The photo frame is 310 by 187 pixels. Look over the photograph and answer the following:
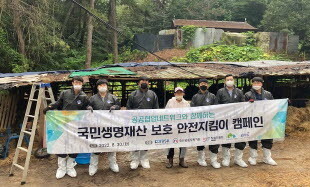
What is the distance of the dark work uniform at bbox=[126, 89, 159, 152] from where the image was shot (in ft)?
17.7

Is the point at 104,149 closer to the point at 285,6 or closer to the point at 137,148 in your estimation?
the point at 137,148

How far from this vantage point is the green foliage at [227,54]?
18188 millimetres

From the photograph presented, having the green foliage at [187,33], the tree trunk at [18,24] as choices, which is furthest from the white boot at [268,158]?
the green foliage at [187,33]

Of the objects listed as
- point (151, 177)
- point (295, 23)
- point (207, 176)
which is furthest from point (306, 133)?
point (295, 23)

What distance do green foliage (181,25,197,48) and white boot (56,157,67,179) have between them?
58.9 feet

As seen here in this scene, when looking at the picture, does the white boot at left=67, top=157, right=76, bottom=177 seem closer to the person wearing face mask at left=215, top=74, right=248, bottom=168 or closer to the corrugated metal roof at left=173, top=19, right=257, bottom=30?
the person wearing face mask at left=215, top=74, right=248, bottom=168

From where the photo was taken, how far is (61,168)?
198 inches

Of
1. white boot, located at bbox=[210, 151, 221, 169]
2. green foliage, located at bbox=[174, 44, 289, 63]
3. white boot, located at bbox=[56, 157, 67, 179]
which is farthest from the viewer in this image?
green foliage, located at bbox=[174, 44, 289, 63]

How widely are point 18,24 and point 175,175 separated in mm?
10677

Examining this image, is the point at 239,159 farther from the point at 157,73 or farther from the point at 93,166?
the point at 157,73

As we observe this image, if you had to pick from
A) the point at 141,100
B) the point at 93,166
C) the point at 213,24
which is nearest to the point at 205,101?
the point at 141,100

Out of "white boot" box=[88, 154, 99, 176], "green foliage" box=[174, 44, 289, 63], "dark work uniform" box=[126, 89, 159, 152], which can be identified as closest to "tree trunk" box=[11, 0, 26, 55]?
"dark work uniform" box=[126, 89, 159, 152]

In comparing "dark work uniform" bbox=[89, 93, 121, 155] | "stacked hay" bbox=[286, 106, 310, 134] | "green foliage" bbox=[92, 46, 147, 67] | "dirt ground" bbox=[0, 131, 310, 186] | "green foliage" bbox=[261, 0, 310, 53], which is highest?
"green foliage" bbox=[261, 0, 310, 53]

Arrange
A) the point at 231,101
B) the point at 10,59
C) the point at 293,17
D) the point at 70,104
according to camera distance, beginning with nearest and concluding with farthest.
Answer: the point at 70,104 → the point at 231,101 → the point at 10,59 → the point at 293,17
